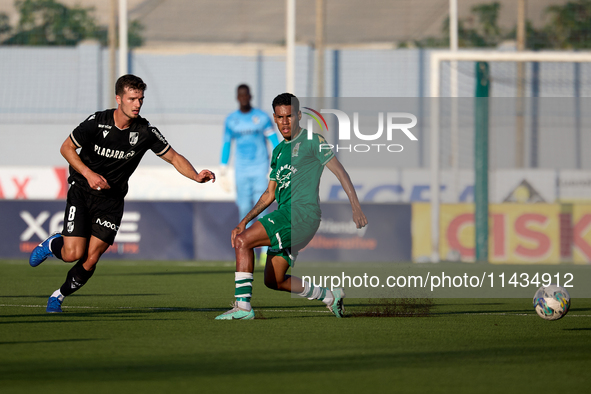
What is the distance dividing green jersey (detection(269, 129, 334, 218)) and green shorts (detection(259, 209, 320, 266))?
70mm

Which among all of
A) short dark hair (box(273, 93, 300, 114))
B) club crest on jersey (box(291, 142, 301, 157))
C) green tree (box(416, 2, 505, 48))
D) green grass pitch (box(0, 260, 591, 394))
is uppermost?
green tree (box(416, 2, 505, 48))

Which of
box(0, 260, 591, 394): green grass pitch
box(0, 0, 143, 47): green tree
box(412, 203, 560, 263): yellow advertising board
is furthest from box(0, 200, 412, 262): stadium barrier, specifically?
box(0, 0, 143, 47): green tree

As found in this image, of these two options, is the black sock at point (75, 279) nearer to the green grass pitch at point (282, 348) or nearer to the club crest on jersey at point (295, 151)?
the green grass pitch at point (282, 348)

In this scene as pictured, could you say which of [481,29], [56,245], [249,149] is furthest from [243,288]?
[481,29]

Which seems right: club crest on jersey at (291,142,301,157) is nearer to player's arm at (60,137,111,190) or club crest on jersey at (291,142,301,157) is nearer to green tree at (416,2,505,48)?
player's arm at (60,137,111,190)

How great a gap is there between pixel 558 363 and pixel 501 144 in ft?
33.4

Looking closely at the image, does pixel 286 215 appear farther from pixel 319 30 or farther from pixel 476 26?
pixel 476 26

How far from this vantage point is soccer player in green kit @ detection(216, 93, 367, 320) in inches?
265

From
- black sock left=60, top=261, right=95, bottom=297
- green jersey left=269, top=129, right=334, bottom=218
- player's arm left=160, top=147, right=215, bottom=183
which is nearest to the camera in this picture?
green jersey left=269, top=129, right=334, bottom=218

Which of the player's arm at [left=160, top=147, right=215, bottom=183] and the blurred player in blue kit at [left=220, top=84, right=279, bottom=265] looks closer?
the player's arm at [left=160, top=147, right=215, bottom=183]

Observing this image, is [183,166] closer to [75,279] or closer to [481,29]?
[75,279]

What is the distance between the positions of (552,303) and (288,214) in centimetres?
203

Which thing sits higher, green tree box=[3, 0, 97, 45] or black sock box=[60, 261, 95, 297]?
green tree box=[3, 0, 97, 45]

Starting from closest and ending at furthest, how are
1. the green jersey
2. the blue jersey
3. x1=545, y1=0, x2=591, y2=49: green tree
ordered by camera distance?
the green jersey, the blue jersey, x1=545, y1=0, x2=591, y2=49: green tree
